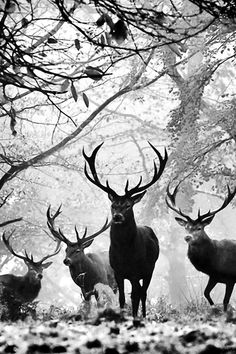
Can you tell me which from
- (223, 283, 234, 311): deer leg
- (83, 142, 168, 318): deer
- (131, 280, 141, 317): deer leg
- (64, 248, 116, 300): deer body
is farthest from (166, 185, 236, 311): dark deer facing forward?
(64, 248, 116, 300): deer body

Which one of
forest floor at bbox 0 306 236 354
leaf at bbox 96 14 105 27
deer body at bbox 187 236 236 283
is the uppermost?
leaf at bbox 96 14 105 27

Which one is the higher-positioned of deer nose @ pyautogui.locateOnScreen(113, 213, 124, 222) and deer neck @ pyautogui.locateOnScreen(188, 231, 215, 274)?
deer nose @ pyautogui.locateOnScreen(113, 213, 124, 222)

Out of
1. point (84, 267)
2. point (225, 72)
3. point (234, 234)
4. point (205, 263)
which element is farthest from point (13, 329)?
point (234, 234)

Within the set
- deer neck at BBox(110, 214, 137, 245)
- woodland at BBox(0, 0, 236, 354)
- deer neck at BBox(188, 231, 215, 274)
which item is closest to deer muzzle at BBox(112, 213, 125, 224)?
deer neck at BBox(110, 214, 137, 245)

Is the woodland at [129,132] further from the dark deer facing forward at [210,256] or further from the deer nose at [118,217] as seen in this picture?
the deer nose at [118,217]

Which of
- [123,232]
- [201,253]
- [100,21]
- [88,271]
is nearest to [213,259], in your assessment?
[201,253]

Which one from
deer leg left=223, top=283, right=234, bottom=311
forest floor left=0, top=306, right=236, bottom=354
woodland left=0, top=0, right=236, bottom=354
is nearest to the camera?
forest floor left=0, top=306, right=236, bottom=354

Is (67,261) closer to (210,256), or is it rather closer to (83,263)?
(83,263)

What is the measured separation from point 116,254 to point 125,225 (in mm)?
448

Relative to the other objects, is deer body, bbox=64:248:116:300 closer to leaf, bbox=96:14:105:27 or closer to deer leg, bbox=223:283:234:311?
deer leg, bbox=223:283:234:311

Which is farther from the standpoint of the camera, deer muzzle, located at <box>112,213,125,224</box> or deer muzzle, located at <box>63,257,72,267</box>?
deer muzzle, located at <box>63,257,72,267</box>

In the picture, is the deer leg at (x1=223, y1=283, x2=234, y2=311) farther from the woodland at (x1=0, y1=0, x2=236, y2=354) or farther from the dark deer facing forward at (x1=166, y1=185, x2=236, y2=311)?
the woodland at (x1=0, y1=0, x2=236, y2=354)

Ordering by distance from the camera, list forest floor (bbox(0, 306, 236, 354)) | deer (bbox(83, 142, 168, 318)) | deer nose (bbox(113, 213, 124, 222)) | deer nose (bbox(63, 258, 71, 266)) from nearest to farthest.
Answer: forest floor (bbox(0, 306, 236, 354)) → deer nose (bbox(113, 213, 124, 222)) → deer (bbox(83, 142, 168, 318)) → deer nose (bbox(63, 258, 71, 266))

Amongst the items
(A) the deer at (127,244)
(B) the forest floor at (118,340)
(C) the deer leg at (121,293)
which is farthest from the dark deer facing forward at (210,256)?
(B) the forest floor at (118,340)
